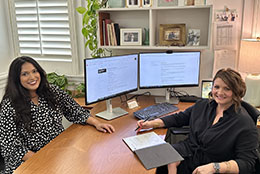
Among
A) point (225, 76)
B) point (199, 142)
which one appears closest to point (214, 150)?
point (199, 142)

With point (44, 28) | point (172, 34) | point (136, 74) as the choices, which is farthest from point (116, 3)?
point (44, 28)

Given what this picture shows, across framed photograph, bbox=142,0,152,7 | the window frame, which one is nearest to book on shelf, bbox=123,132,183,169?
framed photograph, bbox=142,0,152,7

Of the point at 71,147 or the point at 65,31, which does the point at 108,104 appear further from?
the point at 65,31

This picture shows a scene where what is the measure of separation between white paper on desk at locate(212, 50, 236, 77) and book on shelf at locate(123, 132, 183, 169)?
108 cm

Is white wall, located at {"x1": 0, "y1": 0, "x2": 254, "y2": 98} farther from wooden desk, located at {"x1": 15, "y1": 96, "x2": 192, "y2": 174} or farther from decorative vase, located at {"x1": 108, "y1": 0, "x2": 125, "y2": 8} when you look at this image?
wooden desk, located at {"x1": 15, "y1": 96, "x2": 192, "y2": 174}

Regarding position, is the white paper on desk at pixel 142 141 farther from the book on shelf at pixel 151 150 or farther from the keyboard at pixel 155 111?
the keyboard at pixel 155 111

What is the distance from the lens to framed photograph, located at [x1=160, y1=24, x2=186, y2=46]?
2324 millimetres

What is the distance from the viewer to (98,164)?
1385 mm

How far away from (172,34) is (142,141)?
3.76ft

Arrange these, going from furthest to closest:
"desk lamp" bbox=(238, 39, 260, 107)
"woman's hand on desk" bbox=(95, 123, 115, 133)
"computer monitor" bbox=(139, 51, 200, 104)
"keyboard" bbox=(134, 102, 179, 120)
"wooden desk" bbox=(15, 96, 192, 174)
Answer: "computer monitor" bbox=(139, 51, 200, 104), "desk lamp" bbox=(238, 39, 260, 107), "keyboard" bbox=(134, 102, 179, 120), "woman's hand on desk" bbox=(95, 123, 115, 133), "wooden desk" bbox=(15, 96, 192, 174)

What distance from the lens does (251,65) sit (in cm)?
214

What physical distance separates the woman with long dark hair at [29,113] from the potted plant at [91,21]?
0.71 m

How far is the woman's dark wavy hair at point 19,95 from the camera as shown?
1.72 m

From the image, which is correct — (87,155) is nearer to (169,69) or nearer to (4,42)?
(169,69)
